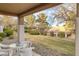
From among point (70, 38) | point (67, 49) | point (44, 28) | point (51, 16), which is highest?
point (51, 16)

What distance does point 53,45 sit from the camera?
13.2 feet

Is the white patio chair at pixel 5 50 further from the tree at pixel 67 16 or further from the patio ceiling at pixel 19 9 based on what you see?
the tree at pixel 67 16

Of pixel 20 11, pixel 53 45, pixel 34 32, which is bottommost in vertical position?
pixel 53 45

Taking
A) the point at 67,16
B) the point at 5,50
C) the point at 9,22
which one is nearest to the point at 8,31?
the point at 9,22

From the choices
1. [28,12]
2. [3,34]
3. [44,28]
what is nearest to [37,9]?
[28,12]

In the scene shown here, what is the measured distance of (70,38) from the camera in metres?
4.02

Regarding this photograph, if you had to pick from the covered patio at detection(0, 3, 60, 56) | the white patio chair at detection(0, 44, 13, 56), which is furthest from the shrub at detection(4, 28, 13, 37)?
the white patio chair at detection(0, 44, 13, 56)

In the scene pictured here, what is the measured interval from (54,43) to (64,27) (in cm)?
50

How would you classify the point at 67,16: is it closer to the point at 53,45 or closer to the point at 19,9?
the point at 53,45

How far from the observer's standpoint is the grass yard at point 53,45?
13.0ft

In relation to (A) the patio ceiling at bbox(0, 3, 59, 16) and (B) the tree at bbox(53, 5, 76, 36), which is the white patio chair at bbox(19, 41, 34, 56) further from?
(B) the tree at bbox(53, 5, 76, 36)

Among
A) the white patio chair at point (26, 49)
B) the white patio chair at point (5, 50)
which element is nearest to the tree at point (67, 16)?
the white patio chair at point (26, 49)

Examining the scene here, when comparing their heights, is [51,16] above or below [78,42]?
above

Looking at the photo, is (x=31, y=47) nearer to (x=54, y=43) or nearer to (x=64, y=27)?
(x=54, y=43)
